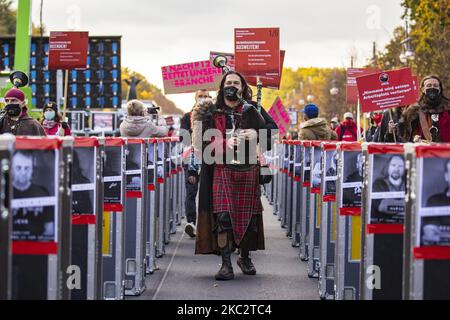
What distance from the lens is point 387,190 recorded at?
7617 millimetres

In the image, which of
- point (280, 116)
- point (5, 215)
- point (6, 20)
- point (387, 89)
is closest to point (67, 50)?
point (387, 89)

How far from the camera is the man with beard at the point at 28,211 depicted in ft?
20.6

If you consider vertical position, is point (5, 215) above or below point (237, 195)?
above

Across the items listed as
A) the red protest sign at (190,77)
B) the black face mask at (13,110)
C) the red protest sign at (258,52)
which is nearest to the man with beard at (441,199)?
the black face mask at (13,110)

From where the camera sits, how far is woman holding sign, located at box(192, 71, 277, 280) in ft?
39.2

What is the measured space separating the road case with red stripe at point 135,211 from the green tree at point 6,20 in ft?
262

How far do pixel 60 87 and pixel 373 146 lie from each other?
2688 centimetres

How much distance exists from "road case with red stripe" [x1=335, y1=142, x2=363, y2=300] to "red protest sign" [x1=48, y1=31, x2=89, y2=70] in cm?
1000

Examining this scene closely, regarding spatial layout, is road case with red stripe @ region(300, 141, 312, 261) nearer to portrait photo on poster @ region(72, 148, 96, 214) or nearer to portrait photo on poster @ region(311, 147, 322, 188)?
portrait photo on poster @ region(311, 147, 322, 188)

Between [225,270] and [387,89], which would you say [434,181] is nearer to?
[225,270]

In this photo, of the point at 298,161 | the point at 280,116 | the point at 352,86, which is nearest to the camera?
the point at 298,161

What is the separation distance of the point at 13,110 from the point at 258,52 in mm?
7119

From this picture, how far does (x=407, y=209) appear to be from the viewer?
255 inches

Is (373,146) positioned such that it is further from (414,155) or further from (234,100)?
(234,100)
